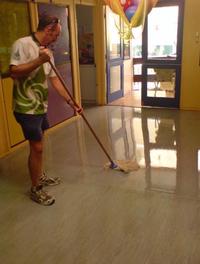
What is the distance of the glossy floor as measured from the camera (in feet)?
6.43

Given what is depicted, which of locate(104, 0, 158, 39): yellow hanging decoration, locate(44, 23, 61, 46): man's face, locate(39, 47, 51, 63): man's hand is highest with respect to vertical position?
locate(104, 0, 158, 39): yellow hanging decoration

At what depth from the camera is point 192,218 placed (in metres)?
2.27

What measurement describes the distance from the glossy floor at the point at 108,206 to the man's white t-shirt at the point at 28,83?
0.82 metres

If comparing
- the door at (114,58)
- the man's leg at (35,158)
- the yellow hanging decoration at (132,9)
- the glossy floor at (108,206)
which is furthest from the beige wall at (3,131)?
the door at (114,58)

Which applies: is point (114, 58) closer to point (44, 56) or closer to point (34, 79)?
point (34, 79)

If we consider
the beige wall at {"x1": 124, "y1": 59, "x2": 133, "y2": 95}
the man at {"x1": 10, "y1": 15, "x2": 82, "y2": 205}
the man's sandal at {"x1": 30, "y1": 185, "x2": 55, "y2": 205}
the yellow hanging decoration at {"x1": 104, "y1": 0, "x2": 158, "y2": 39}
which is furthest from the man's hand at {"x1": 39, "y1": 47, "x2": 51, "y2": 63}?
the beige wall at {"x1": 124, "y1": 59, "x2": 133, "y2": 95}

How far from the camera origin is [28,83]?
7.77 feet

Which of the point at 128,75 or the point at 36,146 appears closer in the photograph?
the point at 36,146

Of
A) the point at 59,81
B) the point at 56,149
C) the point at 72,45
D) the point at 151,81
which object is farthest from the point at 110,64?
the point at 59,81

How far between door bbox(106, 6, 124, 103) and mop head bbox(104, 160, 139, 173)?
2939 millimetres

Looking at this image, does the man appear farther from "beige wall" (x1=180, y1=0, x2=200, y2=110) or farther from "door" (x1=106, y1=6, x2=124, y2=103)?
"door" (x1=106, y1=6, x2=124, y2=103)

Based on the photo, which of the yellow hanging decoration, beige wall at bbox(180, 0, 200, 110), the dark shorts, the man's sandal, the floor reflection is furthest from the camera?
beige wall at bbox(180, 0, 200, 110)

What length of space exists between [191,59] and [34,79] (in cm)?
348

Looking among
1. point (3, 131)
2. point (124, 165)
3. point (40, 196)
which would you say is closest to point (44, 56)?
point (40, 196)
